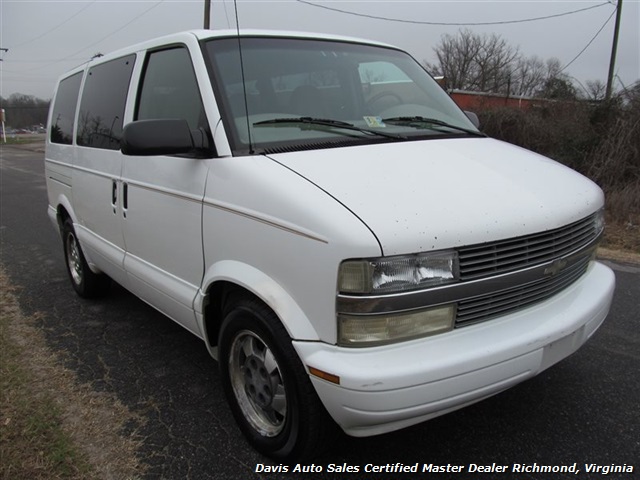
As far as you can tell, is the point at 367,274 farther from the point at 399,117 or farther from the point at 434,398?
the point at 399,117

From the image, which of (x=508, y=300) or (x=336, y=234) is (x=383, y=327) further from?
(x=508, y=300)

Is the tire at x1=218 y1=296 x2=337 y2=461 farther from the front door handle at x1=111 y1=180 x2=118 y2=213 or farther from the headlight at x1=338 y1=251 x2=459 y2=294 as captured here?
the front door handle at x1=111 y1=180 x2=118 y2=213

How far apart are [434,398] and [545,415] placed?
1190mm

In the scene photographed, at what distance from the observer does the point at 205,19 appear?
18.4 metres

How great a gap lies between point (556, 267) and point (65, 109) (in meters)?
4.47

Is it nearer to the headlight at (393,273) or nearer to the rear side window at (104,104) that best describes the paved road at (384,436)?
the headlight at (393,273)

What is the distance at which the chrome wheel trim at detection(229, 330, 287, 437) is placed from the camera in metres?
2.33

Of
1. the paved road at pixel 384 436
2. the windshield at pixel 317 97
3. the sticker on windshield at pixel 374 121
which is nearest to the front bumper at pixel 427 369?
the paved road at pixel 384 436

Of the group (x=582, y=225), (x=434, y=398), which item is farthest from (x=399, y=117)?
(x=434, y=398)

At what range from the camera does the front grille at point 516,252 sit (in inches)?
78.7

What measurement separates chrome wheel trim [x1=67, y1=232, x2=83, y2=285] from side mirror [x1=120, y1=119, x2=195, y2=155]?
98.1 inches

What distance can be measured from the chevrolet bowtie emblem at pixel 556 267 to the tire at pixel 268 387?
45.2 inches

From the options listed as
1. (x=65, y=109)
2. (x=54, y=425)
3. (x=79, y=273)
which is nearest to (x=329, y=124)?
(x=54, y=425)

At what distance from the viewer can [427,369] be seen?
73.7 inches
